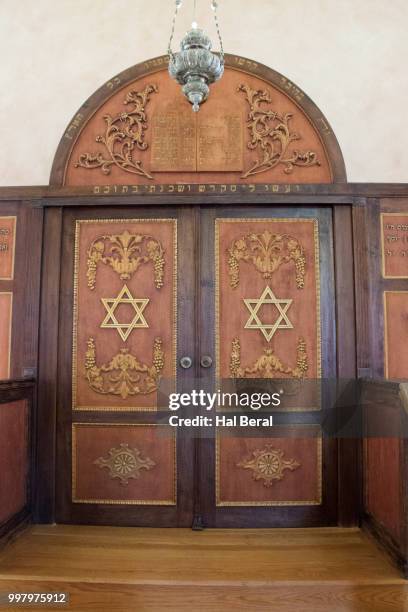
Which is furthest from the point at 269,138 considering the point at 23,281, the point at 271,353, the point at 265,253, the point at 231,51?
the point at 23,281

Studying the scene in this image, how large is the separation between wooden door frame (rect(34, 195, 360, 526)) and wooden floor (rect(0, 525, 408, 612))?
279 millimetres

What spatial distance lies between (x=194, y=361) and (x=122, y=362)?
0.45 meters

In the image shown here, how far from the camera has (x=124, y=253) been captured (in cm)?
293

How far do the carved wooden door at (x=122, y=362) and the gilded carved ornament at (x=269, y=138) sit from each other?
61cm

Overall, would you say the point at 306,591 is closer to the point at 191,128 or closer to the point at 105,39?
the point at 191,128

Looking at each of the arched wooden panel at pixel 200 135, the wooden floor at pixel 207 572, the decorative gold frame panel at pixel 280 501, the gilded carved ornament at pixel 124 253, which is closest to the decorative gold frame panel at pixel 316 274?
the decorative gold frame panel at pixel 280 501

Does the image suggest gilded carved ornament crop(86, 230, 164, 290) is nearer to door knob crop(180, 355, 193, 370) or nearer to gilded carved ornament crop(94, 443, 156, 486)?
door knob crop(180, 355, 193, 370)

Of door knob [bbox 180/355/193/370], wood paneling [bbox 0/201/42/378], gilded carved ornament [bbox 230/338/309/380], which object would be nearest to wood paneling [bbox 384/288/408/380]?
gilded carved ornament [bbox 230/338/309/380]

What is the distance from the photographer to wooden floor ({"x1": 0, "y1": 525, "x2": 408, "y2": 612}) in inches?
78.8

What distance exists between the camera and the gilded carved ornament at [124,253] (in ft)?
9.57

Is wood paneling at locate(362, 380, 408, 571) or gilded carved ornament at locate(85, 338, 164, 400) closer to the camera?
wood paneling at locate(362, 380, 408, 571)

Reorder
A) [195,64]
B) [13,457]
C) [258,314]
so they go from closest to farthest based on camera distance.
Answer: [195,64] < [13,457] < [258,314]

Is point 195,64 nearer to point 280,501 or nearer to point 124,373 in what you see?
point 124,373

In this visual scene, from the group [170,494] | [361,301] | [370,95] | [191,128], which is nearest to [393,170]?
[370,95]
